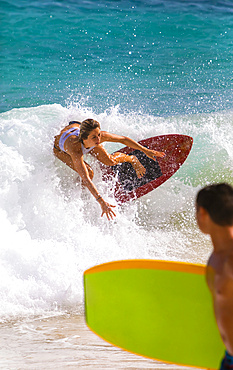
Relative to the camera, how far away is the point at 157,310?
41.0 inches

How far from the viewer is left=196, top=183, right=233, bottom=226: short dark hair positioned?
0.76 metres

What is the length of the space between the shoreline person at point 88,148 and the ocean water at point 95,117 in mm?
162

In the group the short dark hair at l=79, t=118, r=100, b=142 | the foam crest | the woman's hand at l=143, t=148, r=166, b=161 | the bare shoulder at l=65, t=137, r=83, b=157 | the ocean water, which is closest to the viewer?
the foam crest

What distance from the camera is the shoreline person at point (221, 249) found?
0.75 m

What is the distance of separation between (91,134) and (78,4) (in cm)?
522

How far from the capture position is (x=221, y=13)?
717 centimetres

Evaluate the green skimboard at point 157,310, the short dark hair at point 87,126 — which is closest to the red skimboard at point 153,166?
the short dark hair at point 87,126

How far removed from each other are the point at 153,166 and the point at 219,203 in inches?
97.5

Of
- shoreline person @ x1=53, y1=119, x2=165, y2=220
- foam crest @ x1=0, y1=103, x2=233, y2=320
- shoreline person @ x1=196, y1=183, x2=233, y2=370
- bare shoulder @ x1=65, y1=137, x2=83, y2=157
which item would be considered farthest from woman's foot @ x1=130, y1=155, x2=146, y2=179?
shoreline person @ x1=196, y1=183, x2=233, y2=370

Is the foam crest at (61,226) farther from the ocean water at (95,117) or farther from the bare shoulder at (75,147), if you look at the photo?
the bare shoulder at (75,147)

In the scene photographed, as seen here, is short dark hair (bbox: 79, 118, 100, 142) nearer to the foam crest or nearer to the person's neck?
the foam crest

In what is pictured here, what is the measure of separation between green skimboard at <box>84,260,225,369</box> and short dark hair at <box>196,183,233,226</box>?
26 centimetres

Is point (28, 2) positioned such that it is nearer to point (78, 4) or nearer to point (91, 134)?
point (78, 4)

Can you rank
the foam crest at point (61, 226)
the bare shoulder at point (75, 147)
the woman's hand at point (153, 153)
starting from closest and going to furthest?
the foam crest at point (61, 226), the bare shoulder at point (75, 147), the woman's hand at point (153, 153)
